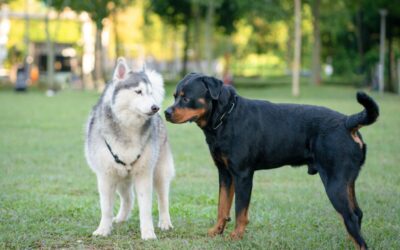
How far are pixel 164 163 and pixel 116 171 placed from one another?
81 centimetres

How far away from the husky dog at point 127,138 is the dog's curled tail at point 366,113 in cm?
212

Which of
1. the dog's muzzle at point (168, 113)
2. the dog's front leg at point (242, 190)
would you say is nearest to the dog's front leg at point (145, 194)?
the dog's muzzle at point (168, 113)

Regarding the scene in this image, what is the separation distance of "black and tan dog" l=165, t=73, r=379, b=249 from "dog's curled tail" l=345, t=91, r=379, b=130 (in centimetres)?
10

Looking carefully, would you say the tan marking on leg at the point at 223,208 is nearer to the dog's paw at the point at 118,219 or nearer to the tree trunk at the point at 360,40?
the dog's paw at the point at 118,219

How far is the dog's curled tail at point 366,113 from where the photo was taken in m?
6.19

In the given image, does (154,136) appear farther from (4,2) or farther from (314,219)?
(4,2)

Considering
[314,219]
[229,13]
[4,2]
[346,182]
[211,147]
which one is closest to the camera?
[346,182]

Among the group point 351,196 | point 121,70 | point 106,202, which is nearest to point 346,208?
point 351,196

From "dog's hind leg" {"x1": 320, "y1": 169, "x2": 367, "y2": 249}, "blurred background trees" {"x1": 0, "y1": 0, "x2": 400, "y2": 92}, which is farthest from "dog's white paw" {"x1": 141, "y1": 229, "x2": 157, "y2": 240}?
"blurred background trees" {"x1": 0, "y1": 0, "x2": 400, "y2": 92}

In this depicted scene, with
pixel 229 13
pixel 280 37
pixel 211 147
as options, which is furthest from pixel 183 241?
pixel 280 37

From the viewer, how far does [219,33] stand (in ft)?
187

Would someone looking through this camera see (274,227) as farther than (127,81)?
Yes

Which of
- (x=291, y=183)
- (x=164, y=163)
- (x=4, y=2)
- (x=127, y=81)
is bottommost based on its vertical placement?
(x=291, y=183)

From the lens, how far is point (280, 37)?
76.2 meters
